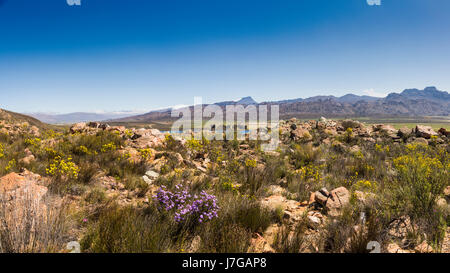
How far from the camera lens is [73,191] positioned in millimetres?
4582

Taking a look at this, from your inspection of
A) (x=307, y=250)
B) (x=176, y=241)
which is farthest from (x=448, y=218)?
(x=176, y=241)

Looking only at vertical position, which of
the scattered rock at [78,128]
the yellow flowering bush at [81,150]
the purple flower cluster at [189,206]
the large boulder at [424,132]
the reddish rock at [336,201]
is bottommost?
the reddish rock at [336,201]

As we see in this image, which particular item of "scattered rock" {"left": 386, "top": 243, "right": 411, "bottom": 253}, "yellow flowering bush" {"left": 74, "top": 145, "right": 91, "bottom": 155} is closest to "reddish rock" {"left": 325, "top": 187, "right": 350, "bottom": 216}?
"scattered rock" {"left": 386, "top": 243, "right": 411, "bottom": 253}

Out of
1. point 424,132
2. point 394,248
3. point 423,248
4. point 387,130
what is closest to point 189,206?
point 394,248

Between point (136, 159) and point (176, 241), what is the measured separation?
4659 mm

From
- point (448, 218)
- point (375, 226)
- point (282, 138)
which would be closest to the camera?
point (375, 226)

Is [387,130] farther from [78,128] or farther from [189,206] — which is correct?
[78,128]

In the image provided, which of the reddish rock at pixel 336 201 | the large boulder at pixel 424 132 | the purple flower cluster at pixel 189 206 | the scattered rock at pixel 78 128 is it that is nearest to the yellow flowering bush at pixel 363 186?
the reddish rock at pixel 336 201

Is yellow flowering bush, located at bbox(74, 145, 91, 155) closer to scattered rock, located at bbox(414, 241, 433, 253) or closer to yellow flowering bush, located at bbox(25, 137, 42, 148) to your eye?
yellow flowering bush, located at bbox(25, 137, 42, 148)

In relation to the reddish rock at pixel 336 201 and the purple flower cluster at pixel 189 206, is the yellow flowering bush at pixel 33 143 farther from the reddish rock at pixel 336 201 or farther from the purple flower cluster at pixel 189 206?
the reddish rock at pixel 336 201

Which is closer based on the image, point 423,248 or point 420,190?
point 423,248

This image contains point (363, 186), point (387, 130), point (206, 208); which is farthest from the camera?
point (387, 130)

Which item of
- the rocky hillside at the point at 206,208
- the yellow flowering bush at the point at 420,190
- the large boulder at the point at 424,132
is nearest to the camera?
the rocky hillside at the point at 206,208
